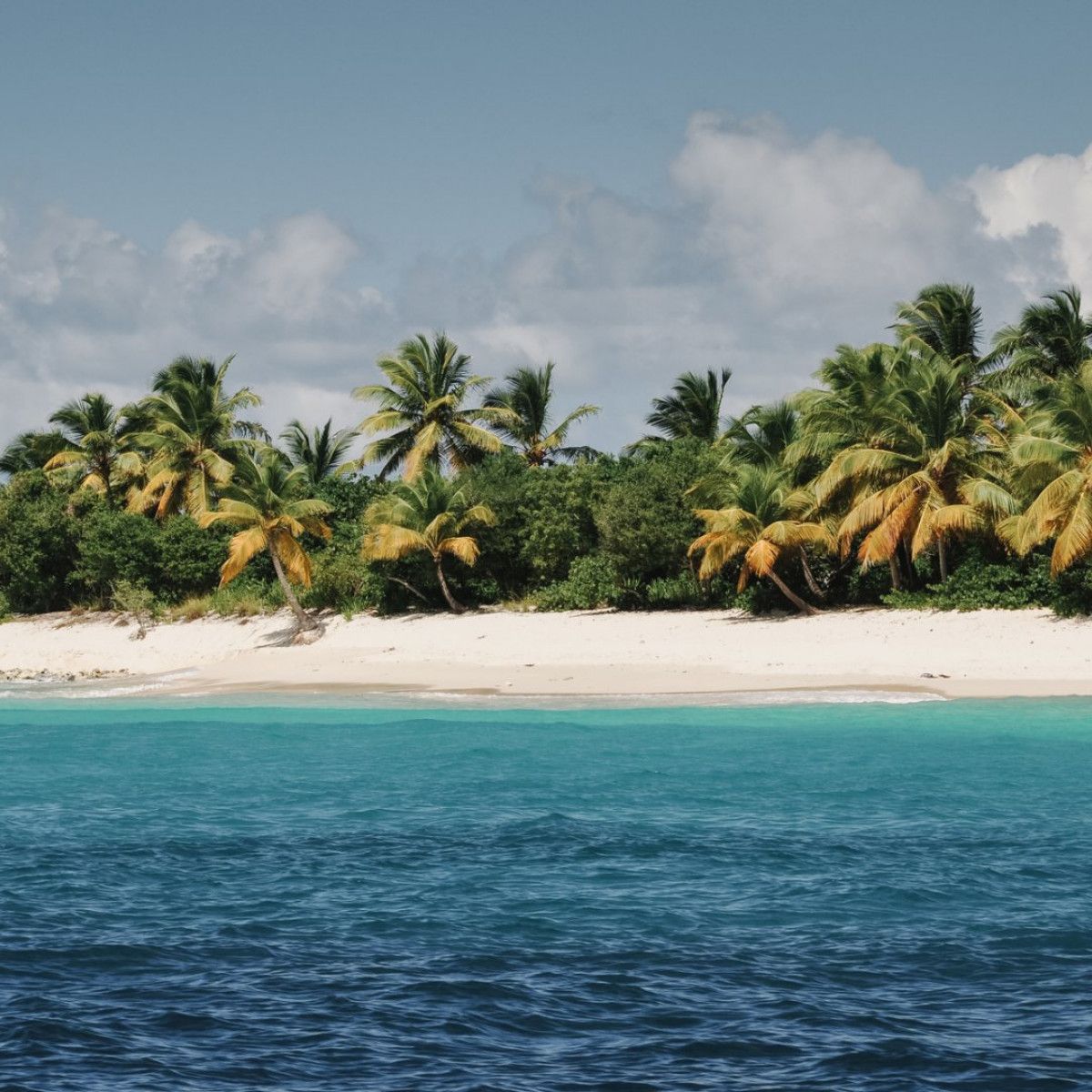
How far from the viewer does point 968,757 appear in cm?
1934

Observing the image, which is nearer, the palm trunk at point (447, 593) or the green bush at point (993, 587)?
the green bush at point (993, 587)

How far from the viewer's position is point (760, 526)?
1375 inches

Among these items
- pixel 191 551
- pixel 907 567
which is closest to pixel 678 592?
pixel 907 567

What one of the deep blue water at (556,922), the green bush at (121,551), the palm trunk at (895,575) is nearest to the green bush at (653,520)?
the palm trunk at (895,575)

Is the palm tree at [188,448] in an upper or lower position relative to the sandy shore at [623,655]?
upper

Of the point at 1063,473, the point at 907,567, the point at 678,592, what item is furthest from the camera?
the point at 678,592

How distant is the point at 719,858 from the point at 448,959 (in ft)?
13.2

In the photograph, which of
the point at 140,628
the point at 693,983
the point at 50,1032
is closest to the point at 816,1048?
the point at 693,983

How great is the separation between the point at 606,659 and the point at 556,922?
22058mm

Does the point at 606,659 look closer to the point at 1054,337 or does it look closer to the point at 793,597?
the point at 793,597

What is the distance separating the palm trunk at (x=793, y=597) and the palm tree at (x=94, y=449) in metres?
28.1

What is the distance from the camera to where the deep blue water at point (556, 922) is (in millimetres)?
7766

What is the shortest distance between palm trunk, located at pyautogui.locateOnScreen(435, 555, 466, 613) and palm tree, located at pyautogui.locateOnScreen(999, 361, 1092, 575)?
54.1ft

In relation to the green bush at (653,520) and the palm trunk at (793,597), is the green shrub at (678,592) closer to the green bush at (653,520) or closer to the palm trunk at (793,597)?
the green bush at (653,520)
